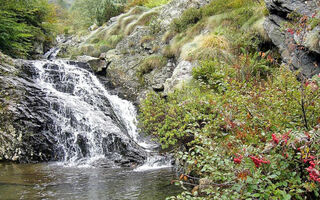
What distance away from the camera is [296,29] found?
161 inches

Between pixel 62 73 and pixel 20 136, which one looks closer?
pixel 20 136

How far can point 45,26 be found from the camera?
1550 centimetres

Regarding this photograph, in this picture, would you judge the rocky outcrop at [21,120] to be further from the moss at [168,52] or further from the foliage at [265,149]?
the moss at [168,52]

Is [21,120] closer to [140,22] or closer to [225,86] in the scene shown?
[225,86]

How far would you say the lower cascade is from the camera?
7.07 m

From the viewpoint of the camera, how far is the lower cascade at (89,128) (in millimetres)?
7066

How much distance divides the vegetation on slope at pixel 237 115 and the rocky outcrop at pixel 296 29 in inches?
25.5

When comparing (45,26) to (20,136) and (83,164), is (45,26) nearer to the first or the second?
(20,136)

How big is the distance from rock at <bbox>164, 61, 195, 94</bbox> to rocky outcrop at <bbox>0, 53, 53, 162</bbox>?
4.72 meters

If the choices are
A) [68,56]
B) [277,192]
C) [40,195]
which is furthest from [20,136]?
[68,56]

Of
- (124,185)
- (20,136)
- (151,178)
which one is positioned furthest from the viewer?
(20,136)

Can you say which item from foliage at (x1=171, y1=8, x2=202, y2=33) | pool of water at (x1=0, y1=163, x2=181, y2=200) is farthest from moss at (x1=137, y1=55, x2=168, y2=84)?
pool of water at (x1=0, y1=163, x2=181, y2=200)

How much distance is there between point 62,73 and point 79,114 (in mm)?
3726

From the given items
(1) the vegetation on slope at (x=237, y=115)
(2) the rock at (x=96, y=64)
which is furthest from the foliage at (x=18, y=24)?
(1) the vegetation on slope at (x=237, y=115)
